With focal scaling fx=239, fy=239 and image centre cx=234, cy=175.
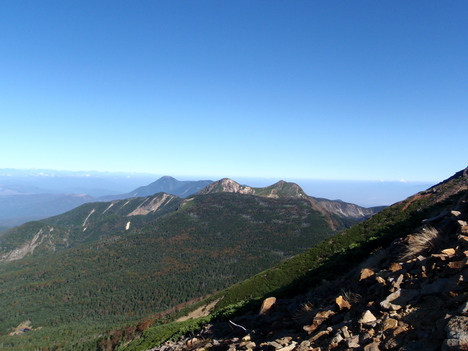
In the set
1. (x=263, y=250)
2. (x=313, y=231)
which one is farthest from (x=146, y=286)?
(x=313, y=231)

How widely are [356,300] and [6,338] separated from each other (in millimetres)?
155223

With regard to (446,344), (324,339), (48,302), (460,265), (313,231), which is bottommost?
(48,302)

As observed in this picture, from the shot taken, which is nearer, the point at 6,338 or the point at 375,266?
the point at 375,266

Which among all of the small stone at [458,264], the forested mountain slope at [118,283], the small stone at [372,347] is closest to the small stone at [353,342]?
the small stone at [372,347]

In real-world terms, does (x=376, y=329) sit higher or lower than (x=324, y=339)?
higher

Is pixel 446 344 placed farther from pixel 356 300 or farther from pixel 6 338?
pixel 6 338

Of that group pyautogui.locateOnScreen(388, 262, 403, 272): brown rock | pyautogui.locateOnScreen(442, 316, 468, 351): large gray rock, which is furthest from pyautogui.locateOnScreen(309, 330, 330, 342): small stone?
pyautogui.locateOnScreen(388, 262, 403, 272): brown rock

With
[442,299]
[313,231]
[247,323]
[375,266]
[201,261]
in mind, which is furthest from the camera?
[313,231]

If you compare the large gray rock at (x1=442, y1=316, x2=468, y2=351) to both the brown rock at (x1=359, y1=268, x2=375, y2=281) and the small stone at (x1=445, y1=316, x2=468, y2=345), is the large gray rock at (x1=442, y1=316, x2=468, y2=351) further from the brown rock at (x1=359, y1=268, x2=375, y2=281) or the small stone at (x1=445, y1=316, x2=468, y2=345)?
the brown rock at (x1=359, y1=268, x2=375, y2=281)

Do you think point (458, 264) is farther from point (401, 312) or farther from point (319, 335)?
point (319, 335)

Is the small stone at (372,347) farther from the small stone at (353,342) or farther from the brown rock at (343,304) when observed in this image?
the brown rock at (343,304)

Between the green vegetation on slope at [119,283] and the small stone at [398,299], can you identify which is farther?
the green vegetation on slope at [119,283]

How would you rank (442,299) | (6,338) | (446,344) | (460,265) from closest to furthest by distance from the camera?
(446,344) → (442,299) → (460,265) → (6,338)

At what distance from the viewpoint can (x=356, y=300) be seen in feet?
30.2
